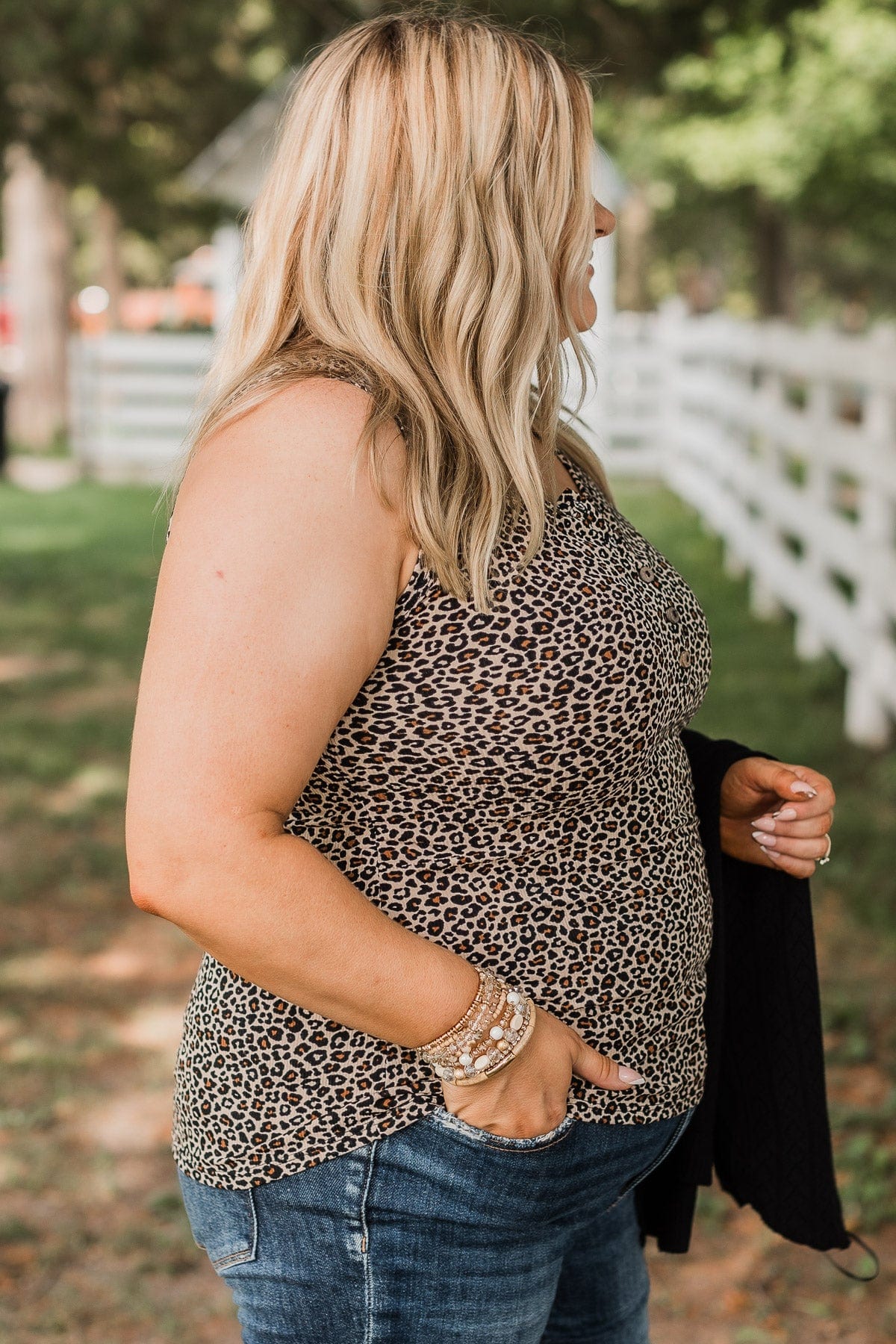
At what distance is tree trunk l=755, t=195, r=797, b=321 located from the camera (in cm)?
2205

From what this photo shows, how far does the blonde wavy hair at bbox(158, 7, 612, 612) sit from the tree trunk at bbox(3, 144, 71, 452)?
17908mm

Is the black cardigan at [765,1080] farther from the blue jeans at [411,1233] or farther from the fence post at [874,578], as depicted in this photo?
the fence post at [874,578]

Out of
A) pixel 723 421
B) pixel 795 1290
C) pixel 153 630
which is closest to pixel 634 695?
pixel 153 630

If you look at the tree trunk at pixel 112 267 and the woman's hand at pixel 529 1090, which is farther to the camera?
the tree trunk at pixel 112 267

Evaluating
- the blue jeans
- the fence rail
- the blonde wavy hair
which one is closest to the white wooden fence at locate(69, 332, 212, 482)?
the fence rail

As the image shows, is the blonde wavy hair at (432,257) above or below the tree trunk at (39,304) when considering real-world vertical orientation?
above

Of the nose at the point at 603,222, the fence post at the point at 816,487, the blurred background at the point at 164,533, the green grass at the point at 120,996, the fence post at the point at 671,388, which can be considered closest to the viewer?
the nose at the point at 603,222

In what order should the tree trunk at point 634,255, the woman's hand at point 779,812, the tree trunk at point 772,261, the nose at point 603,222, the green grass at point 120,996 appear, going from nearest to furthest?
the nose at point 603,222 < the woman's hand at point 779,812 < the green grass at point 120,996 < the tree trunk at point 772,261 < the tree trunk at point 634,255

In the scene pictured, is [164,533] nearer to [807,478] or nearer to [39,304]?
[807,478]

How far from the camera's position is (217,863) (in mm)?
1246

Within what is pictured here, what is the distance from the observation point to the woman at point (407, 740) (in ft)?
4.11

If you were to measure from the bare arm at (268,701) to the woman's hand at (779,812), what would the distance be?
1.97 feet

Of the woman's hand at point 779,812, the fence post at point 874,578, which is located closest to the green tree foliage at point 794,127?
the fence post at point 874,578

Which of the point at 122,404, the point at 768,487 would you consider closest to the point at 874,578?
the point at 768,487
